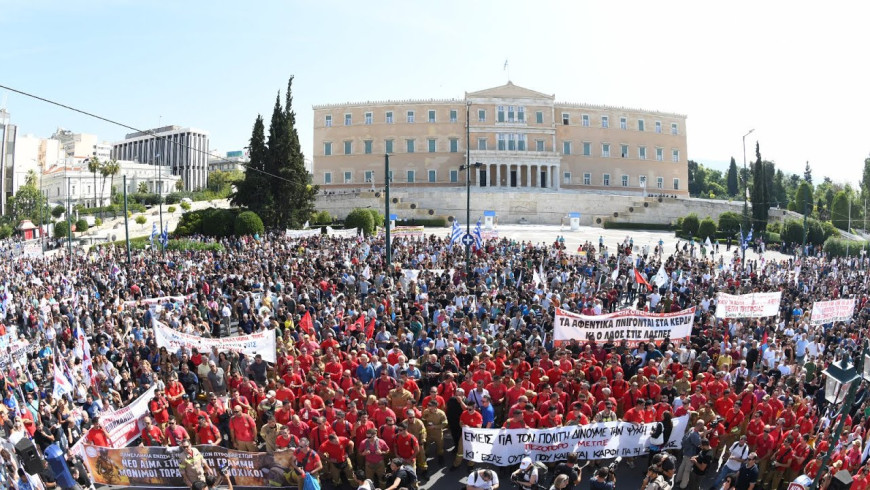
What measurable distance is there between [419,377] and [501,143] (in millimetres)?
66375

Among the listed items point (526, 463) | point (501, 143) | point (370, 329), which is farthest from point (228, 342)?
point (501, 143)

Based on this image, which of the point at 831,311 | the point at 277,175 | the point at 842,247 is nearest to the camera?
the point at 831,311

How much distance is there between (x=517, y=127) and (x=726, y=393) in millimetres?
67999

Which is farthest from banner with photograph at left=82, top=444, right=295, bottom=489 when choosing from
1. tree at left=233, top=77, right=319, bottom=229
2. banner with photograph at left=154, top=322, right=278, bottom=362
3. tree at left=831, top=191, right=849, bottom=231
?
tree at left=831, top=191, right=849, bottom=231

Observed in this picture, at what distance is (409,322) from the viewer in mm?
17422

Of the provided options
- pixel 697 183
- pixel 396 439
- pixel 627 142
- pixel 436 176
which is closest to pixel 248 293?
pixel 396 439

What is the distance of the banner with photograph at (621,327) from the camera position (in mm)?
14836

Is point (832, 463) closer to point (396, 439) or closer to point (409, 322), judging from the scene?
point (396, 439)

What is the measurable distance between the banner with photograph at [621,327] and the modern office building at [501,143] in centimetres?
6189

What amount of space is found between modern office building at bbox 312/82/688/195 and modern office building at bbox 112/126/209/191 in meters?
94.0

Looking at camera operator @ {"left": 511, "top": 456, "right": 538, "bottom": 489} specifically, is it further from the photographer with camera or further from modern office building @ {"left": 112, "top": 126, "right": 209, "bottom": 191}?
modern office building @ {"left": 112, "top": 126, "right": 209, "bottom": 191}

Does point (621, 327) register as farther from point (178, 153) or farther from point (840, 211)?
point (178, 153)

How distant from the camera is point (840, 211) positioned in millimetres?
58031

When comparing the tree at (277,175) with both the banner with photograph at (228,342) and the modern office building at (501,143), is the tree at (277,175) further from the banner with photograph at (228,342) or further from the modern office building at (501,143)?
the banner with photograph at (228,342)
